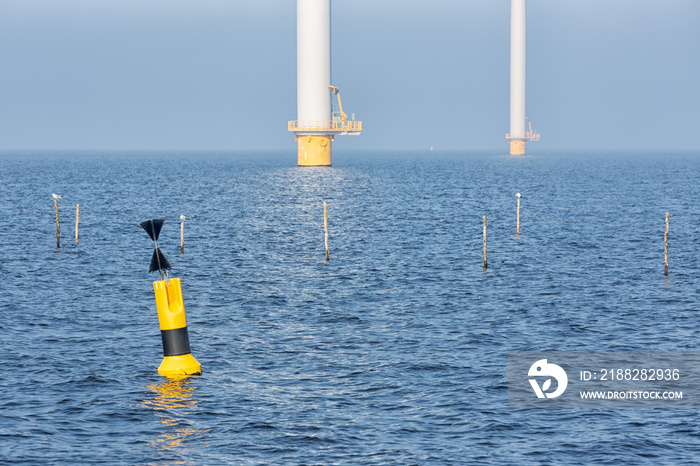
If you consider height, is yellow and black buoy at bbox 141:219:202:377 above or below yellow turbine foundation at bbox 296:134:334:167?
below

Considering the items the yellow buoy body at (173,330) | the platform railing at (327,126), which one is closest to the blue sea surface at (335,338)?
the yellow buoy body at (173,330)

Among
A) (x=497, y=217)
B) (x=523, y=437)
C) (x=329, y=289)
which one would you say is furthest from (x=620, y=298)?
(x=497, y=217)

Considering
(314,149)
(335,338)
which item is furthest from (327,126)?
(335,338)

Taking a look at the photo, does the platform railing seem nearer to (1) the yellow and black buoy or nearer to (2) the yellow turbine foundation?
(2) the yellow turbine foundation

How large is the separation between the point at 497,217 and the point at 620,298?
49959 millimetres

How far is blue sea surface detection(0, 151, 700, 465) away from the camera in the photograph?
24.3m

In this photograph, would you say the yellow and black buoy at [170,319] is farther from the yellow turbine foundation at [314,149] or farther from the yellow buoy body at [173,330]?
the yellow turbine foundation at [314,149]

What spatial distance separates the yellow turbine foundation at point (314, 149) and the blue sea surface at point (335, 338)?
297 ft

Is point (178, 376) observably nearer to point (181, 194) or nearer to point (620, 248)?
point (620, 248)

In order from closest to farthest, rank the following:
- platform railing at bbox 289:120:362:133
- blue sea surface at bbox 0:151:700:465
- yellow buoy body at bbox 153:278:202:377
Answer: blue sea surface at bbox 0:151:700:465 → yellow buoy body at bbox 153:278:202:377 → platform railing at bbox 289:120:362:133

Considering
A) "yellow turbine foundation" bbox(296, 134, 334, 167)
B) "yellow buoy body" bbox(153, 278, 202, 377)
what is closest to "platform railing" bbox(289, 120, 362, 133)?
"yellow turbine foundation" bbox(296, 134, 334, 167)

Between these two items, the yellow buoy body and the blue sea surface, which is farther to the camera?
the yellow buoy body

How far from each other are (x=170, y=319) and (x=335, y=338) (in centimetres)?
921

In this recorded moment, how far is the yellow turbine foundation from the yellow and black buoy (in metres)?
144
